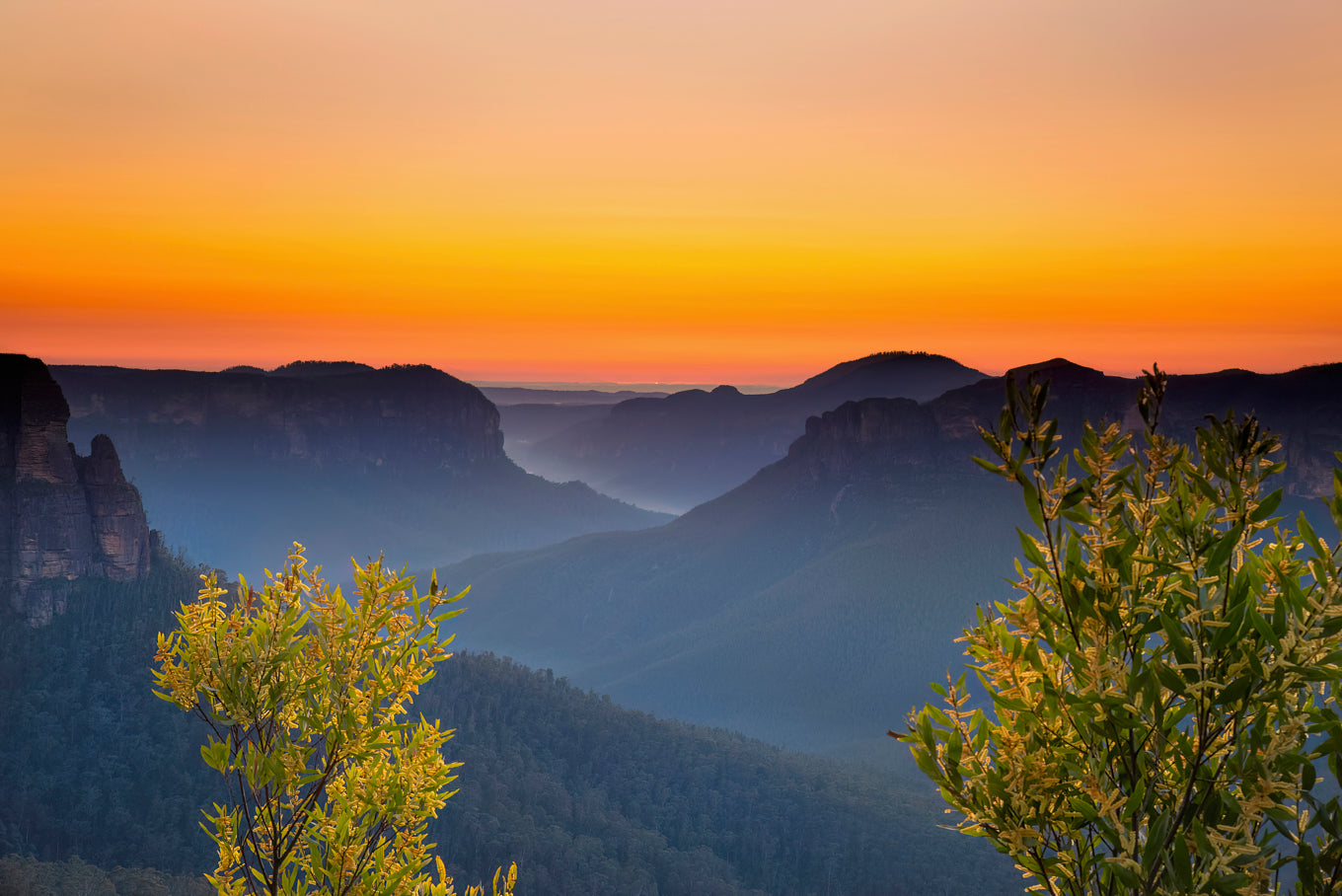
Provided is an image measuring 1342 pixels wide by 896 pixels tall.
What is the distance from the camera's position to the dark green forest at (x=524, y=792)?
67.9 metres

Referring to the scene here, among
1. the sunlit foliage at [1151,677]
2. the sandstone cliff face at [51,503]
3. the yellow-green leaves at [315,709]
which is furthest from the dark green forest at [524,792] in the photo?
the sunlit foliage at [1151,677]

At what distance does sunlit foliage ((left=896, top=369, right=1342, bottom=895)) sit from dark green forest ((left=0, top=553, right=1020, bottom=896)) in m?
58.2

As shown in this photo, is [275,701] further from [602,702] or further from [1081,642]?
[602,702]

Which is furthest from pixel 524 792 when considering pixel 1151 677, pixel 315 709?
pixel 1151 677

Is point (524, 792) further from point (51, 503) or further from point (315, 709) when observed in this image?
point (315, 709)

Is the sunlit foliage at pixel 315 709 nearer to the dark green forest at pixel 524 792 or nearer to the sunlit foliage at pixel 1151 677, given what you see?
the sunlit foliage at pixel 1151 677

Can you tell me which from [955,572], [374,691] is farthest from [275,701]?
[955,572]

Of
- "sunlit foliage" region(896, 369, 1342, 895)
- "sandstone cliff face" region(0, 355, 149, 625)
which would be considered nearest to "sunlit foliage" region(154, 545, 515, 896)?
"sunlit foliage" region(896, 369, 1342, 895)

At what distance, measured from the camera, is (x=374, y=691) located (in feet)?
24.7

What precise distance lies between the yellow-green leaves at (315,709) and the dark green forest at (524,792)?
53.2 metres

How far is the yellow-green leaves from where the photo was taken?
23.9ft

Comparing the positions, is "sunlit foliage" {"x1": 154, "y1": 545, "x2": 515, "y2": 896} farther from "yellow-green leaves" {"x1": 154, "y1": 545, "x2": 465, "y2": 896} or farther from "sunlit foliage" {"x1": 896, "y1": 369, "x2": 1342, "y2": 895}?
"sunlit foliage" {"x1": 896, "y1": 369, "x2": 1342, "y2": 895}

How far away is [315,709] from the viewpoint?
740cm

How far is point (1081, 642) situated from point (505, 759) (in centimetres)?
8831
